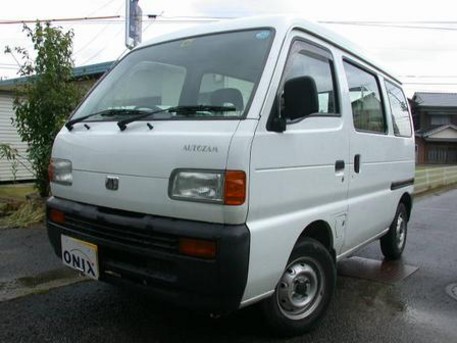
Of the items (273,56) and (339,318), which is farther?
(339,318)

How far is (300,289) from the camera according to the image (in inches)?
134

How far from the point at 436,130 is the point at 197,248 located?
4158 cm

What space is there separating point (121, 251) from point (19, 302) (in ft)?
5.22

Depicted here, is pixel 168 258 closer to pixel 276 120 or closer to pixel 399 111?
pixel 276 120

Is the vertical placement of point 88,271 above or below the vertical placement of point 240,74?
below

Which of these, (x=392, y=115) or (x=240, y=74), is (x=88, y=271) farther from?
(x=392, y=115)

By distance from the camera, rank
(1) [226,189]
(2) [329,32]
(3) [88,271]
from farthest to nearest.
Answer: (2) [329,32], (3) [88,271], (1) [226,189]

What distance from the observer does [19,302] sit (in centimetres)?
398

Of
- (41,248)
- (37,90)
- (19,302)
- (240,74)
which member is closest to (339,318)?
(240,74)

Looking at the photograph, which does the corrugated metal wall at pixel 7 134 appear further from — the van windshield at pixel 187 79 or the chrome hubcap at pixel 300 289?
the chrome hubcap at pixel 300 289

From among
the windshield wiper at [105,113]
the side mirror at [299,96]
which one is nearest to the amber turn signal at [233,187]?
the side mirror at [299,96]

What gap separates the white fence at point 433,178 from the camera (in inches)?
575

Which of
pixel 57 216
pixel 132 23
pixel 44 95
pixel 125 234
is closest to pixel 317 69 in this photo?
pixel 125 234

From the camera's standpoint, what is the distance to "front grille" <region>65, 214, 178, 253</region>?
2.76 meters
